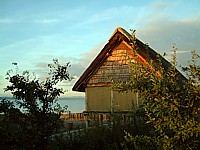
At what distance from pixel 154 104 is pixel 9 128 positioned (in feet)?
15.6

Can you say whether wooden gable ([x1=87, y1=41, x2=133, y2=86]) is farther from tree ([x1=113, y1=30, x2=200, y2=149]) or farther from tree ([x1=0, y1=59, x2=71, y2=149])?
tree ([x1=113, y1=30, x2=200, y2=149])

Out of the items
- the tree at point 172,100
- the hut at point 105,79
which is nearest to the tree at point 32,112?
the tree at point 172,100

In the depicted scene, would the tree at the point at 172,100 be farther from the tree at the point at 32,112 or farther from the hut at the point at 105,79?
the hut at the point at 105,79

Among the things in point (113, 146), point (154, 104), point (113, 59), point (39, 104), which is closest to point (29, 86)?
point (39, 104)

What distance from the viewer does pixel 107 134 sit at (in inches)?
343

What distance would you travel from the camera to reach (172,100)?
146 inches

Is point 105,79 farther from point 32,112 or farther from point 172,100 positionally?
point 172,100

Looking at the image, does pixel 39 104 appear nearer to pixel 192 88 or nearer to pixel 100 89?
pixel 192 88

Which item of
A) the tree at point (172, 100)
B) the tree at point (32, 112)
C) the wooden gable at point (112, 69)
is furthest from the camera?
the wooden gable at point (112, 69)

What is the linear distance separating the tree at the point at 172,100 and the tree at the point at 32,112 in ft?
11.7

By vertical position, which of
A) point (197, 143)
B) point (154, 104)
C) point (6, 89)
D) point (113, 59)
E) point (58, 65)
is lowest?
point (197, 143)

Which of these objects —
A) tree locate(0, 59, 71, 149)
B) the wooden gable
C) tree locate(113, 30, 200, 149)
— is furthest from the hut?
A: tree locate(113, 30, 200, 149)

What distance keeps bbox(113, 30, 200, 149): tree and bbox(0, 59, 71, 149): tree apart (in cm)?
356

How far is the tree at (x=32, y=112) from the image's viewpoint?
7180 millimetres
